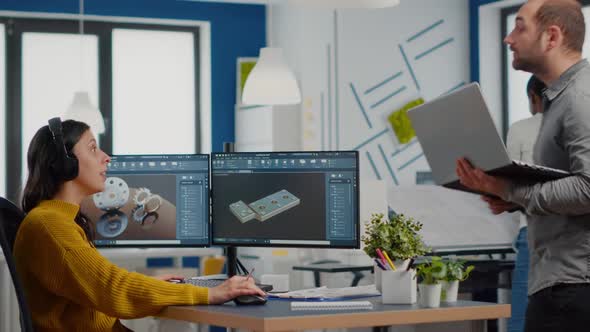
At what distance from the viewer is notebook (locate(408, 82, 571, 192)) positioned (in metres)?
2.43

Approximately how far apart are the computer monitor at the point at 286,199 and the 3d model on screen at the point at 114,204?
323 millimetres

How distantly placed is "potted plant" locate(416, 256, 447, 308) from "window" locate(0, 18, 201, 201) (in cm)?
585

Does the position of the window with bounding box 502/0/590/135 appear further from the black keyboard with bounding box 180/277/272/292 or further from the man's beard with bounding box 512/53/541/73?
the man's beard with bounding box 512/53/541/73

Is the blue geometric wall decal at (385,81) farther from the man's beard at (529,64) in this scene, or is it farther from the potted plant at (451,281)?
the man's beard at (529,64)

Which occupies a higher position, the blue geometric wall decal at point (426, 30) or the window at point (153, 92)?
the blue geometric wall decal at point (426, 30)

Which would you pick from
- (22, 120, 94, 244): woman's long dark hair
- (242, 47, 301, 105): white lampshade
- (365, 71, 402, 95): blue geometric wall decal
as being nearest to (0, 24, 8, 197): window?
(365, 71, 402, 95): blue geometric wall decal

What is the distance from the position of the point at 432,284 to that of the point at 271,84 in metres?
2.75

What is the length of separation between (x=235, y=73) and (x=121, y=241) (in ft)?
17.4

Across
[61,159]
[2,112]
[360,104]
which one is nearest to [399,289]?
[61,159]

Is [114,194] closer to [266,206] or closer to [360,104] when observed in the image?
[266,206]

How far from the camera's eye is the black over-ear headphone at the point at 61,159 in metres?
2.80

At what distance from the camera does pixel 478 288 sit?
5.24 m

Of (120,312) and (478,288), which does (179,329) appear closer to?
(120,312)

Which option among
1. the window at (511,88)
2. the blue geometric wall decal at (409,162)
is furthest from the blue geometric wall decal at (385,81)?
the window at (511,88)
